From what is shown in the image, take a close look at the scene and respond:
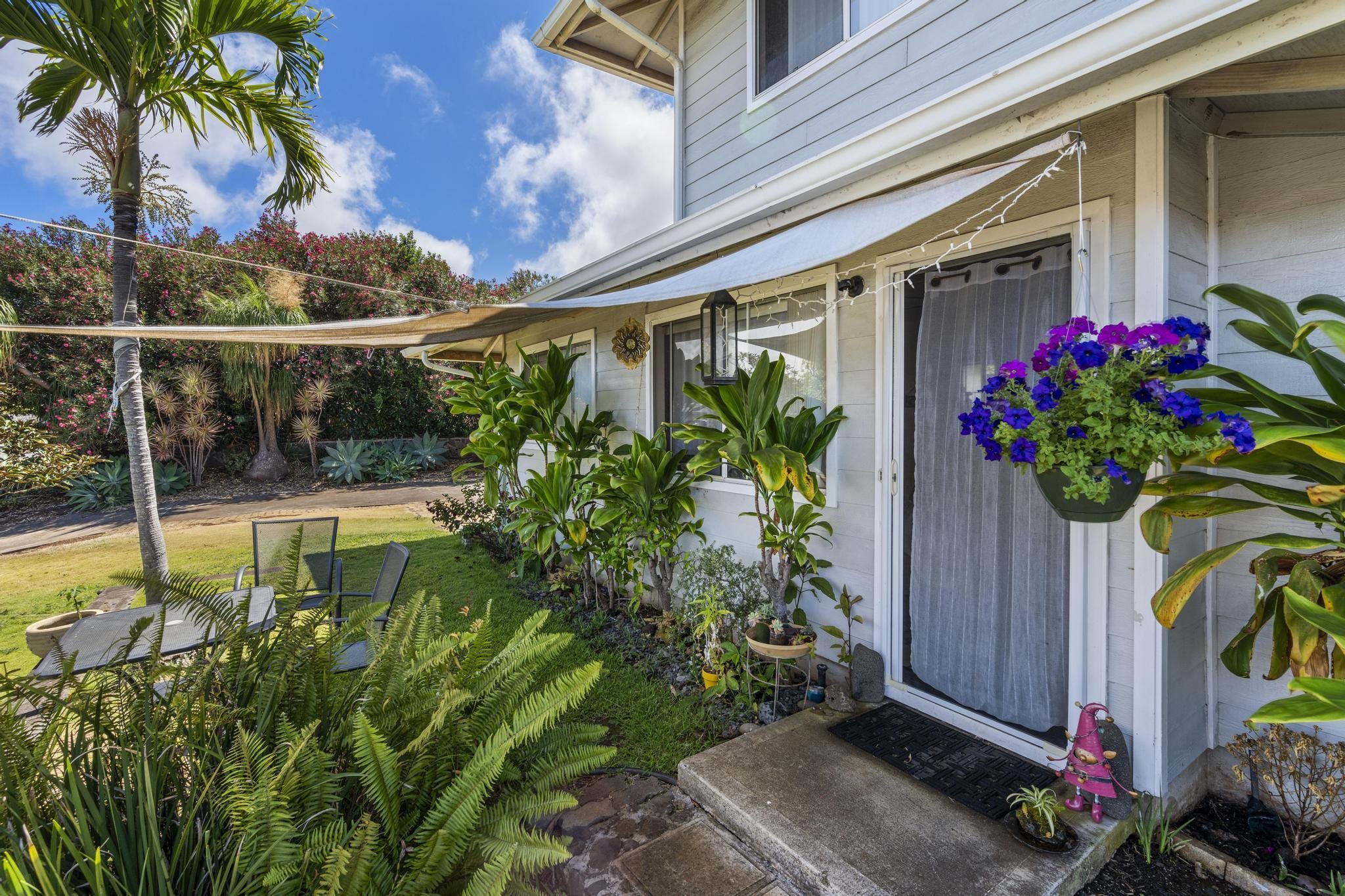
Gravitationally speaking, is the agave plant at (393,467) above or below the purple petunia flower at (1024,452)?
below

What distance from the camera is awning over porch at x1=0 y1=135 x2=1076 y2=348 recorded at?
6.93ft

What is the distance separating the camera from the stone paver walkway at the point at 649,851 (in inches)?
81.4

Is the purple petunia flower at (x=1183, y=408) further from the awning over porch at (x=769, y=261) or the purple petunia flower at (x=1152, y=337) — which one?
the awning over porch at (x=769, y=261)

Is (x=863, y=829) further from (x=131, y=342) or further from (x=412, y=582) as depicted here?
(x=131, y=342)

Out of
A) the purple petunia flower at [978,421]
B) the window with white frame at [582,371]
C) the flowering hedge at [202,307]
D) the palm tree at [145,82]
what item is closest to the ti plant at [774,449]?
the purple petunia flower at [978,421]

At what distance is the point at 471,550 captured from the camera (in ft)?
24.4

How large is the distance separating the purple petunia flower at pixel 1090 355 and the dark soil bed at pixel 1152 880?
5.74ft

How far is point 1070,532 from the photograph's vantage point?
245 centimetres

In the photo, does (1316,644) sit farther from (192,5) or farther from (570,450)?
(192,5)

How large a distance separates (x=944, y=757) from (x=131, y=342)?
5.88 meters

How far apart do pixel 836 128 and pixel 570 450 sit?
3.30 meters

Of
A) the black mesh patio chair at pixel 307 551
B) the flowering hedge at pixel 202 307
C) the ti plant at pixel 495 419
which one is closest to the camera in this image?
the black mesh patio chair at pixel 307 551

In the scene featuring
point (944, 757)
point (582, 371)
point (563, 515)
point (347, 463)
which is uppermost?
point (582, 371)

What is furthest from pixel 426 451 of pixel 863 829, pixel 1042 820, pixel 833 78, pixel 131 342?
pixel 1042 820
